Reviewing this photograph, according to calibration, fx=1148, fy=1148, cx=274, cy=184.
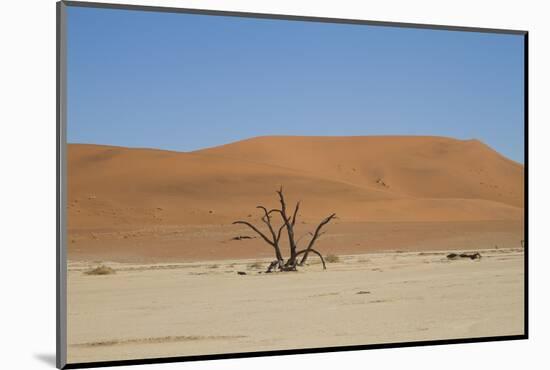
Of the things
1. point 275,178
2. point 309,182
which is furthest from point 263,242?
point 309,182

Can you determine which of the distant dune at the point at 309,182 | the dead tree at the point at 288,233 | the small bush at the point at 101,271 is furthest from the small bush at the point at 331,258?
the small bush at the point at 101,271

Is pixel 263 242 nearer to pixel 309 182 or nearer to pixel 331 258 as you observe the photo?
pixel 331 258

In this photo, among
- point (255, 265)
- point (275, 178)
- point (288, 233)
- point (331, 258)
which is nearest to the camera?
point (275, 178)

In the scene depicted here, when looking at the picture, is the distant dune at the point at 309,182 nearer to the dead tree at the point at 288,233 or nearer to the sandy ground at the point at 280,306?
the dead tree at the point at 288,233

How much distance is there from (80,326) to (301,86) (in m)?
3.23

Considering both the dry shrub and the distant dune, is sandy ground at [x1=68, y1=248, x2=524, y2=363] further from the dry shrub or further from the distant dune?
the distant dune

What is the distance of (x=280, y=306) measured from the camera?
36.0 feet

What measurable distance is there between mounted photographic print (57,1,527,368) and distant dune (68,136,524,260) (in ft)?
0.09

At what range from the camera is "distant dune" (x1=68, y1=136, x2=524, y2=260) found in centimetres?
1114

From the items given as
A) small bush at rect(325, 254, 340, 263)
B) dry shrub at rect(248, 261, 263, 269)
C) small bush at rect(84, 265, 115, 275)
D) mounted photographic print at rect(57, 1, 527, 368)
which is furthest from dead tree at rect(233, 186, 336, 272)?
small bush at rect(84, 265, 115, 275)

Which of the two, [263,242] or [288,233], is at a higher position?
[288,233]

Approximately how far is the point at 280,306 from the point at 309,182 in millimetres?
1544

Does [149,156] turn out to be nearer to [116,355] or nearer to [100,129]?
[100,129]

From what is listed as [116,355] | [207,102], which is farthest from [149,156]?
[116,355]
